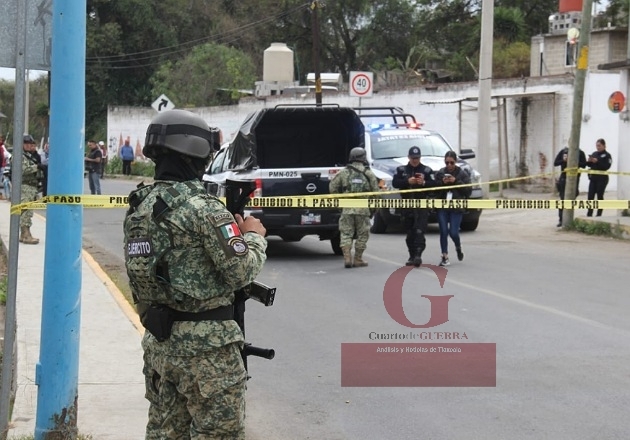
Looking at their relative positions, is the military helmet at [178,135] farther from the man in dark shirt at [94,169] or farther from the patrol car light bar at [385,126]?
the man in dark shirt at [94,169]

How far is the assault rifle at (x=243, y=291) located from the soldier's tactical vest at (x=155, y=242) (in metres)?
0.32

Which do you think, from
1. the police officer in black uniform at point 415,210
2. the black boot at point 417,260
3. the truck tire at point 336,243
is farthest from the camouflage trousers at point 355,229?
the truck tire at point 336,243

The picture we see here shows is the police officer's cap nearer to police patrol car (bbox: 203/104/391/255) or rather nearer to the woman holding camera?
the woman holding camera

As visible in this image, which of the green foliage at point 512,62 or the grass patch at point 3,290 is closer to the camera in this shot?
the grass patch at point 3,290

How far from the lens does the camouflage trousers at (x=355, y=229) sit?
1354cm

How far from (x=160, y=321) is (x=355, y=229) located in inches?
381

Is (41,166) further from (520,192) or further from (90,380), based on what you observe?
(520,192)

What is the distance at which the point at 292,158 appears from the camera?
646 inches

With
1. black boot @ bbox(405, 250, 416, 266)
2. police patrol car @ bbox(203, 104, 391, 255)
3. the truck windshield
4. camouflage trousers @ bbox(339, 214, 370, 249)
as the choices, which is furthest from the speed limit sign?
black boot @ bbox(405, 250, 416, 266)

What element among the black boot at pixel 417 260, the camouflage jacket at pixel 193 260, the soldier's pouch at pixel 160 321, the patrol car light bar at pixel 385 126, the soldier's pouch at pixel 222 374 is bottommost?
the black boot at pixel 417 260

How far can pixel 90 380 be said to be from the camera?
6934 millimetres

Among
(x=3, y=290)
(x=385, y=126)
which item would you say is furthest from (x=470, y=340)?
(x=385, y=126)

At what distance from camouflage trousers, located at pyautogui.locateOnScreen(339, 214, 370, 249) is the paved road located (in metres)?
0.37

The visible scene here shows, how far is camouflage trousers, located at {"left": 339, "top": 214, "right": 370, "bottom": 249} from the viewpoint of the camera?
13539 millimetres
